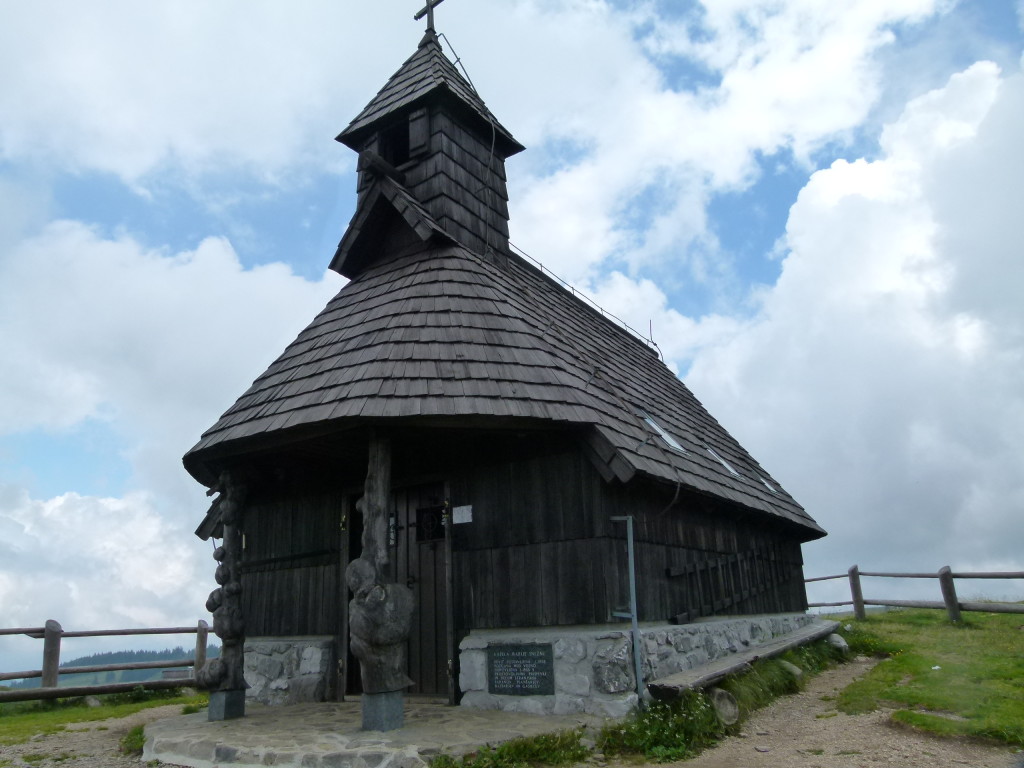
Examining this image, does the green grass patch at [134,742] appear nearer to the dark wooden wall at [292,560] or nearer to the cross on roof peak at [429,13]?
the dark wooden wall at [292,560]

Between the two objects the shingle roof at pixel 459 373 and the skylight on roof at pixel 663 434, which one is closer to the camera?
the shingle roof at pixel 459 373

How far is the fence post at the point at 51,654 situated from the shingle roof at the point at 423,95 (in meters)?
8.12

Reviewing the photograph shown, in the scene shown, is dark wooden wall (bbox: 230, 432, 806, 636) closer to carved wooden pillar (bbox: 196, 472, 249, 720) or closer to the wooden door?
the wooden door

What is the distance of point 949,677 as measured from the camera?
8133 mm

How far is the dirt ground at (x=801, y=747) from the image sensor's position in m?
5.45

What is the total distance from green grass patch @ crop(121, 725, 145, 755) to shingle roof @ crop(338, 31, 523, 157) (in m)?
8.52

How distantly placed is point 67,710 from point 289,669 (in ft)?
12.3

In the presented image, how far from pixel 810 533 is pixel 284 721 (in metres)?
9.63

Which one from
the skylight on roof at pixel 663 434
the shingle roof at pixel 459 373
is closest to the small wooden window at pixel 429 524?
the shingle roof at pixel 459 373

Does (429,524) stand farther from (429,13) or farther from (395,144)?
(429,13)

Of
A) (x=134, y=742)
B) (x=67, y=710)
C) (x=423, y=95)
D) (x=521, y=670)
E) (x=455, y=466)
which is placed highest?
(x=423, y=95)

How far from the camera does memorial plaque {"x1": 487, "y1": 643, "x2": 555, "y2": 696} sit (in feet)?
22.0

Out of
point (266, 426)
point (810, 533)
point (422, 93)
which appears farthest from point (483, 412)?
point (810, 533)

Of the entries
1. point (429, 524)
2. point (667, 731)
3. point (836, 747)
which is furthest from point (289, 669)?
point (836, 747)
